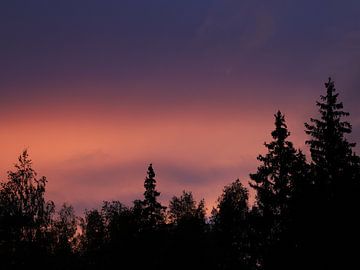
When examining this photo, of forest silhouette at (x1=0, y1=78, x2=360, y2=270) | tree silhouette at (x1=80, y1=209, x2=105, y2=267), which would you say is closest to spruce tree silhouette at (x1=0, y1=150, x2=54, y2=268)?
forest silhouette at (x1=0, y1=78, x2=360, y2=270)

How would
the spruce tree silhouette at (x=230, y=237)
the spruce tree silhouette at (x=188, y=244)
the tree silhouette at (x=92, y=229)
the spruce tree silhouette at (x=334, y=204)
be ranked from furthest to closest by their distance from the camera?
the tree silhouette at (x=92, y=229), the spruce tree silhouette at (x=230, y=237), the spruce tree silhouette at (x=188, y=244), the spruce tree silhouette at (x=334, y=204)

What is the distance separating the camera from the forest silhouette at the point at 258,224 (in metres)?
36.4

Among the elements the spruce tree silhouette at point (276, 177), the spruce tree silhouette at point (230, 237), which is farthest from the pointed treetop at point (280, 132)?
the spruce tree silhouette at point (230, 237)

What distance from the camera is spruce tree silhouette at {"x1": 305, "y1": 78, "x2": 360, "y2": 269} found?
35.2m

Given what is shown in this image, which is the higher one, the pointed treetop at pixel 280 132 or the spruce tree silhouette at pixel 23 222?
the pointed treetop at pixel 280 132

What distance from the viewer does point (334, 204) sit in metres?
36.4

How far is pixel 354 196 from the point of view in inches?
1426

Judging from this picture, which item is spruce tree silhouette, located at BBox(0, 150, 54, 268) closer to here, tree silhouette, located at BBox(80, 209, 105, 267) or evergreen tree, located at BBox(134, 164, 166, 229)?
evergreen tree, located at BBox(134, 164, 166, 229)

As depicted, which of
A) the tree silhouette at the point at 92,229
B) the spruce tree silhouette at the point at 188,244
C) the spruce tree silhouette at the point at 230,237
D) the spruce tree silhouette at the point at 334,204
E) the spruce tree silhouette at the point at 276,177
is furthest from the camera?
the tree silhouette at the point at 92,229

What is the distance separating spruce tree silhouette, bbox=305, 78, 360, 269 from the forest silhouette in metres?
0.06

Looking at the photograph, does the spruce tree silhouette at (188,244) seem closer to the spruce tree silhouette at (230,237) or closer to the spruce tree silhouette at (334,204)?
the spruce tree silhouette at (230,237)

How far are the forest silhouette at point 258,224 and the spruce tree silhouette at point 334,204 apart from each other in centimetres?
6

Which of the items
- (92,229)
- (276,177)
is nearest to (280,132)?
(276,177)

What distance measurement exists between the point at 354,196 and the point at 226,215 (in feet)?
135
